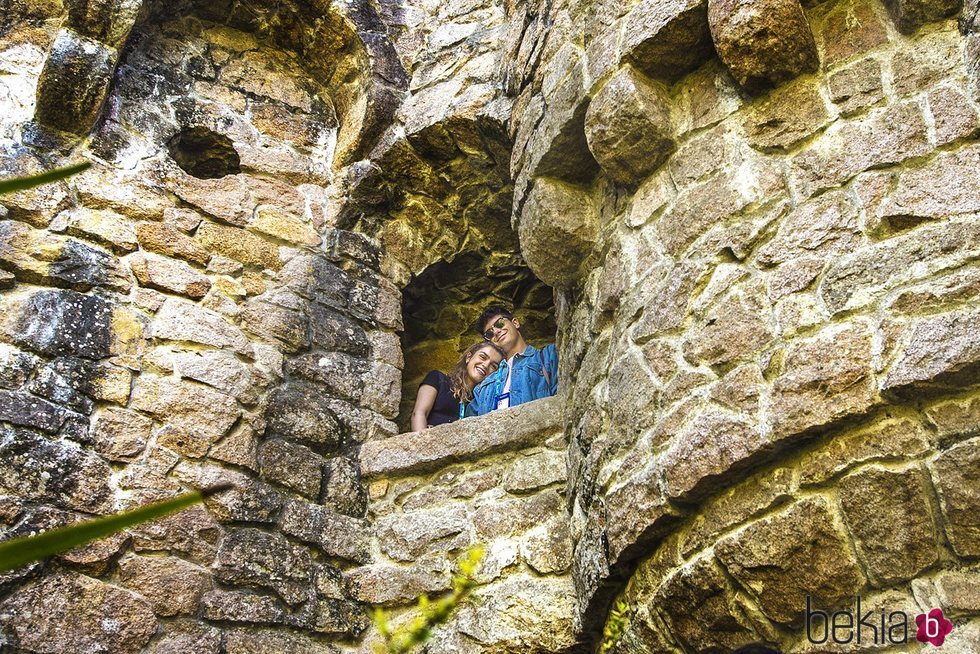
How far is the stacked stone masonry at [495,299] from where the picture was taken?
228 cm

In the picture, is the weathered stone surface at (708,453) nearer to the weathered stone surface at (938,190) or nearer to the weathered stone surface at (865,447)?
the weathered stone surface at (865,447)

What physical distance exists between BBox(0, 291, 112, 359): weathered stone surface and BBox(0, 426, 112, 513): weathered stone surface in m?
0.36

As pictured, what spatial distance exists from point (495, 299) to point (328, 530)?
5.50 feet

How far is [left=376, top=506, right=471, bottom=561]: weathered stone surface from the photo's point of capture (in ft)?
12.0

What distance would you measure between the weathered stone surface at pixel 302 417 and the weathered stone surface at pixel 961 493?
8.15 feet

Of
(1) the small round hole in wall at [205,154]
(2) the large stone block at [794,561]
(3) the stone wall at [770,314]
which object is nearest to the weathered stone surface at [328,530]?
(3) the stone wall at [770,314]

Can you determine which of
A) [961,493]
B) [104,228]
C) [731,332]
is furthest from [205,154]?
[961,493]

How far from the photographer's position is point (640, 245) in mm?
3047

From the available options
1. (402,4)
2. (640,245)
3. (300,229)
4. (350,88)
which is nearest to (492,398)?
(300,229)

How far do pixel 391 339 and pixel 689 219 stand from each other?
1945mm

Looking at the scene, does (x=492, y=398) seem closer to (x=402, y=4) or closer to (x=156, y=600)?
(x=156, y=600)

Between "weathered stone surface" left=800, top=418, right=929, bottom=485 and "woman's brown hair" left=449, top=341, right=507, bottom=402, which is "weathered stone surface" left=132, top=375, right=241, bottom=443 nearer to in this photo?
"woman's brown hair" left=449, top=341, right=507, bottom=402

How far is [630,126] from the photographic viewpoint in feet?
10.0

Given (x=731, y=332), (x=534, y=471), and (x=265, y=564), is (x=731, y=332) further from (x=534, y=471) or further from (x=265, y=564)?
(x=265, y=564)
